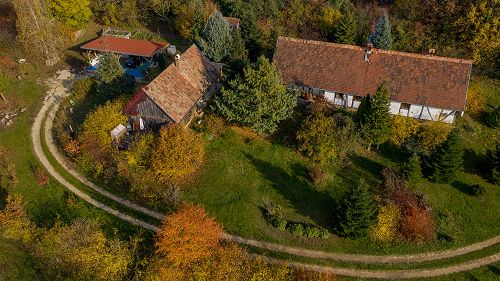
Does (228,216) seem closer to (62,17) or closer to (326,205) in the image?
(326,205)

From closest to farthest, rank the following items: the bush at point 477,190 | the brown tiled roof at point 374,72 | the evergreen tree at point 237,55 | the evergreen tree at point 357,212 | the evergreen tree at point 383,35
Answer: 1. the evergreen tree at point 357,212
2. the bush at point 477,190
3. the evergreen tree at point 237,55
4. the brown tiled roof at point 374,72
5. the evergreen tree at point 383,35

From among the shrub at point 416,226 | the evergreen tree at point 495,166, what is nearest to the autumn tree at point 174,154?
the shrub at point 416,226

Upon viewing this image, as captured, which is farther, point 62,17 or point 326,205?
point 62,17

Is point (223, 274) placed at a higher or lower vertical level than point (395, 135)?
lower

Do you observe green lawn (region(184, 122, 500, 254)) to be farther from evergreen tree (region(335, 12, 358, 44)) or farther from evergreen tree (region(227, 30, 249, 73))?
evergreen tree (region(335, 12, 358, 44))

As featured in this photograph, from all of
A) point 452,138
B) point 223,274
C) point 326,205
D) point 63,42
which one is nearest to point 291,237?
point 326,205

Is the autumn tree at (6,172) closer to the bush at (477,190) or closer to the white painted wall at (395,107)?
the white painted wall at (395,107)
